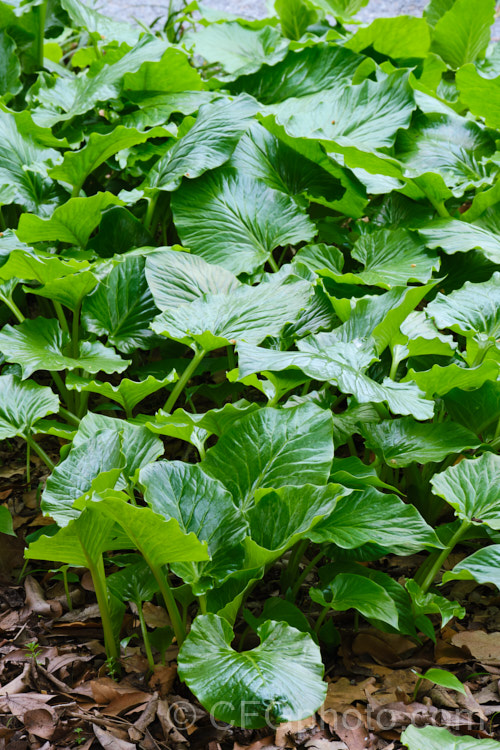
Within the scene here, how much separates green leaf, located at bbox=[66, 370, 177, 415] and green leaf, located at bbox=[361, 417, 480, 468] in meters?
0.46

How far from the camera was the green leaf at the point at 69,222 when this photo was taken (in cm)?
178

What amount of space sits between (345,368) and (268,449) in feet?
0.73

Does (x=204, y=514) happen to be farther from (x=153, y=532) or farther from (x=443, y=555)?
(x=443, y=555)

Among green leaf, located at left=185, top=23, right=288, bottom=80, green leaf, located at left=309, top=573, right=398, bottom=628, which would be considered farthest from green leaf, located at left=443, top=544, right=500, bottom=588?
green leaf, located at left=185, top=23, right=288, bottom=80

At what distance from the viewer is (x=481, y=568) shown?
1220 millimetres

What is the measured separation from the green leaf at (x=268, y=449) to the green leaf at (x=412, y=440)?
173mm

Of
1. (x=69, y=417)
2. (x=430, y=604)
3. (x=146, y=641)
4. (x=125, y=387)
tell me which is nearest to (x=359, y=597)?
(x=430, y=604)

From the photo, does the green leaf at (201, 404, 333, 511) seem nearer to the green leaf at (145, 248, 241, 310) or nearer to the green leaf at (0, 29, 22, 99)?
the green leaf at (145, 248, 241, 310)

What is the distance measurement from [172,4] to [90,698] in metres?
3.17

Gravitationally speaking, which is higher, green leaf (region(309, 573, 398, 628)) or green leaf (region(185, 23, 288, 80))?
Result: green leaf (region(185, 23, 288, 80))

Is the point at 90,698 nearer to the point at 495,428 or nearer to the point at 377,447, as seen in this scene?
the point at 377,447

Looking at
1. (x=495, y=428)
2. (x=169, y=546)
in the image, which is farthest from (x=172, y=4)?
(x=169, y=546)

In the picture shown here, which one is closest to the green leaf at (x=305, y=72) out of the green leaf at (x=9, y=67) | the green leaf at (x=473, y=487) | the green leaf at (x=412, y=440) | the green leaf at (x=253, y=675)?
the green leaf at (x=9, y=67)

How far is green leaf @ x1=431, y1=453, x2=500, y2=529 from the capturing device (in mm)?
1269
